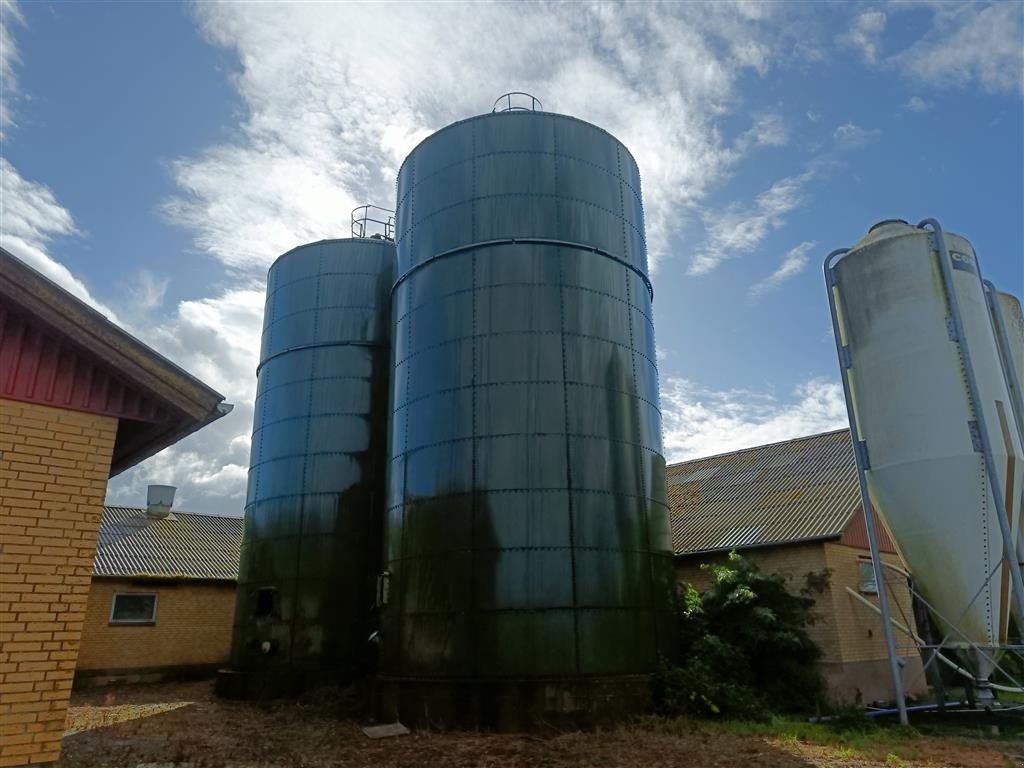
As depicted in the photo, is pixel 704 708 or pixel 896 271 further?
pixel 896 271

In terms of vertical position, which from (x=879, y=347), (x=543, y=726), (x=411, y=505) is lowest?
(x=543, y=726)

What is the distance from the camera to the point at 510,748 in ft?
34.3

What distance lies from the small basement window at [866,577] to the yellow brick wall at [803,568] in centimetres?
168

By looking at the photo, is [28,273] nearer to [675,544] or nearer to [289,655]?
[289,655]

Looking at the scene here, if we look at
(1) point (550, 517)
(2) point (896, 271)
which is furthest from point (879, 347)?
(1) point (550, 517)

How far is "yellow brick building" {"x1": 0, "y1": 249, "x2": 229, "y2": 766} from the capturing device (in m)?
6.05

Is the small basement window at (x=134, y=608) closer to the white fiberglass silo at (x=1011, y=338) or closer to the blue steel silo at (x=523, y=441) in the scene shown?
the blue steel silo at (x=523, y=441)

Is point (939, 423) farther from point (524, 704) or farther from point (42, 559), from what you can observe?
point (42, 559)

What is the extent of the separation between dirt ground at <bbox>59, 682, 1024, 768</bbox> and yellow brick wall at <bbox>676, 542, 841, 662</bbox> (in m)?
4.12

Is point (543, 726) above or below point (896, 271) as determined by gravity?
below

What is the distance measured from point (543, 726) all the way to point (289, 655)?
27.0 ft

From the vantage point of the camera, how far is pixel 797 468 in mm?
21500

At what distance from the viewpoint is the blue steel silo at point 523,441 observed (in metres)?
12.0

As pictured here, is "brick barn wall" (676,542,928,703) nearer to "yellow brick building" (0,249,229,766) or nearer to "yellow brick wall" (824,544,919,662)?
"yellow brick wall" (824,544,919,662)
